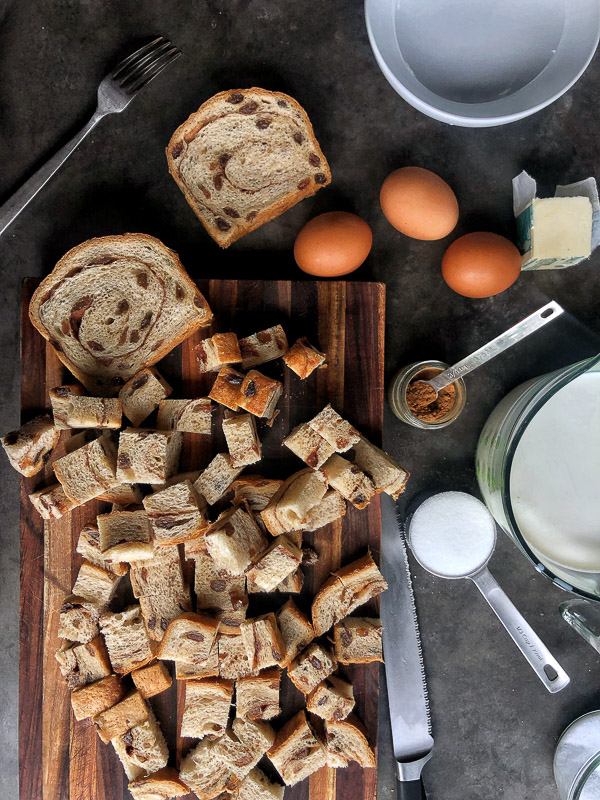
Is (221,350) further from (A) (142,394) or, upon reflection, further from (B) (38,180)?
(B) (38,180)

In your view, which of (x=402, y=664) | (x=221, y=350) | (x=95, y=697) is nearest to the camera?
(x=221, y=350)

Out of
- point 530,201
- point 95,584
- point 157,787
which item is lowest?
point 157,787

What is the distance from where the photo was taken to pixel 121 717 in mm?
1574

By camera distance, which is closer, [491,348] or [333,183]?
[491,348]

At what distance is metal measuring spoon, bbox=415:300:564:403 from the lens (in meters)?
1.49

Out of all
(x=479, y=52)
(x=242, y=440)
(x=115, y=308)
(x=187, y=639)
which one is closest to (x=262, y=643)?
(x=187, y=639)

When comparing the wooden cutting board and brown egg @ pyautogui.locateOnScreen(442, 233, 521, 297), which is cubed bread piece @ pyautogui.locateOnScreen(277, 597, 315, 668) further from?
brown egg @ pyautogui.locateOnScreen(442, 233, 521, 297)

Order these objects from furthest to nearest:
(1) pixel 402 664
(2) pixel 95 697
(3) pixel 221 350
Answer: (1) pixel 402 664, (2) pixel 95 697, (3) pixel 221 350

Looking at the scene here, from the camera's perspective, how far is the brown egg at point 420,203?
1.49 metres

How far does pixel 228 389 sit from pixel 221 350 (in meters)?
0.11

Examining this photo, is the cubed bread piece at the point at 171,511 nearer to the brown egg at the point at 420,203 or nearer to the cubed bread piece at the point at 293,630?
the cubed bread piece at the point at 293,630

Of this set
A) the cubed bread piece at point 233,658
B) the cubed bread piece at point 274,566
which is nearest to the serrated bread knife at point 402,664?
the cubed bread piece at point 274,566

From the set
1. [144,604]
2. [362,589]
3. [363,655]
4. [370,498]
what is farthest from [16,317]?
[363,655]

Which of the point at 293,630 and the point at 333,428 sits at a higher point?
the point at 333,428
